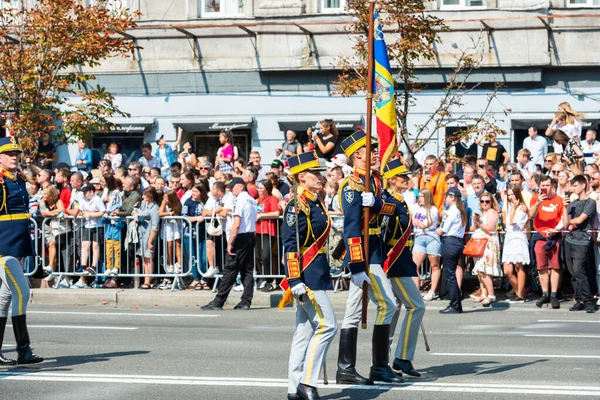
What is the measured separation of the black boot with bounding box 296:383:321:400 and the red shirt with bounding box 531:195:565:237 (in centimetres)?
851

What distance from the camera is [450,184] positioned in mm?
17266

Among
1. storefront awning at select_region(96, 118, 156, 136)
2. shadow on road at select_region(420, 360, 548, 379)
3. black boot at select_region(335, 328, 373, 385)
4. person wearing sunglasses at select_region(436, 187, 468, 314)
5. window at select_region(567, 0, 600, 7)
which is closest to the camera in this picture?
black boot at select_region(335, 328, 373, 385)

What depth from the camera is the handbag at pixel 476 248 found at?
55.1ft

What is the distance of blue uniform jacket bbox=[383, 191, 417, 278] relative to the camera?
1012 centimetres

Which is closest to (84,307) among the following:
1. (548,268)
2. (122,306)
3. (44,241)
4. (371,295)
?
(122,306)

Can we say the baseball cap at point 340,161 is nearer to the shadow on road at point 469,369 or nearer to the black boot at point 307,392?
the shadow on road at point 469,369

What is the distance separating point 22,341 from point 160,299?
649 cm

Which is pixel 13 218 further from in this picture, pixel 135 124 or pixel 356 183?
pixel 135 124

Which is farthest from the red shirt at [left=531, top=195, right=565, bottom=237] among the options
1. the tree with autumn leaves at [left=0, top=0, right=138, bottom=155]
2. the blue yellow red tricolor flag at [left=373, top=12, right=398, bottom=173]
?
the tree with autumn leaves at [left=0, top=0, right=138, bottom=155]

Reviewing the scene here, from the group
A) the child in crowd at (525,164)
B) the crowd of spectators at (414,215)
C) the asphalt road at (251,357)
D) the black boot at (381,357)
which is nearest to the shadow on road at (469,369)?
the asphalt road at (251,357)

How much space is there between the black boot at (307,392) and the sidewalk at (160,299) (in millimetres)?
7710

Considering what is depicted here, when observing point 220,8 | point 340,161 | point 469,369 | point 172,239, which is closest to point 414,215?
point 340,161

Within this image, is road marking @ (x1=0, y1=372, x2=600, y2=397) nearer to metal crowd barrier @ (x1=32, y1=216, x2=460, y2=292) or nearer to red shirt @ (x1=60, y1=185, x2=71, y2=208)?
metal crowd barrier @ (x1=32, y1=216, x2=460, y2=292)

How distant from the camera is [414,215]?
1697 centimetres
